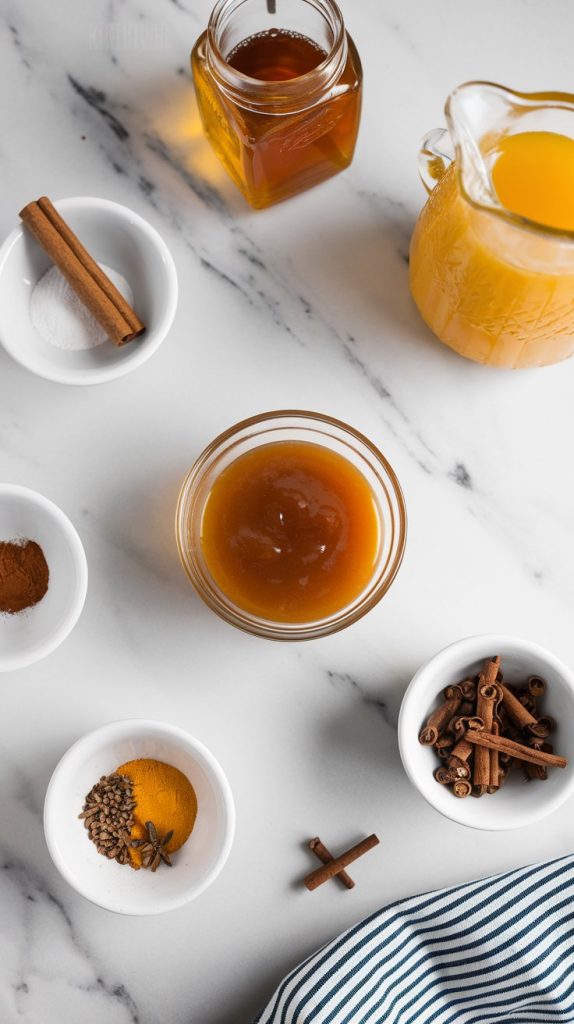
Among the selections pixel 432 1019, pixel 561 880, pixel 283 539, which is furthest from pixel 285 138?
pixel 432 1019

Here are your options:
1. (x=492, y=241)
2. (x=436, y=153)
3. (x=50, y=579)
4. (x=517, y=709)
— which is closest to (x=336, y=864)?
Answer: (x=517, y=709)

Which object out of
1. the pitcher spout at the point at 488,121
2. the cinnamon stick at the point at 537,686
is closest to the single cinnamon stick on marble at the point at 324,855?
the cinnamon stick at the point at 537,686

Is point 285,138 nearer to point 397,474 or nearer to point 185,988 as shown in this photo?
point 397,474

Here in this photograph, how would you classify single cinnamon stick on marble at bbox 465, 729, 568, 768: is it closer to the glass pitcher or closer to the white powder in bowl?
the glass pitcher

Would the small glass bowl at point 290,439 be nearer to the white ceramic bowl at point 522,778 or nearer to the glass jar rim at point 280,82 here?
the white ceramic bowl at point 522,778

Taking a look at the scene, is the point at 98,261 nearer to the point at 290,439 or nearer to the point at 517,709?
the point at 290,439

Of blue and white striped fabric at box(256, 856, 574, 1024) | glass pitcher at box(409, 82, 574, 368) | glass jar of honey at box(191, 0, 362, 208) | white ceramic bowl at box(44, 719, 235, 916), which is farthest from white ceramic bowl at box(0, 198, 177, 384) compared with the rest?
blue and white striped fabric at box(256, 856, 574, 1024)
